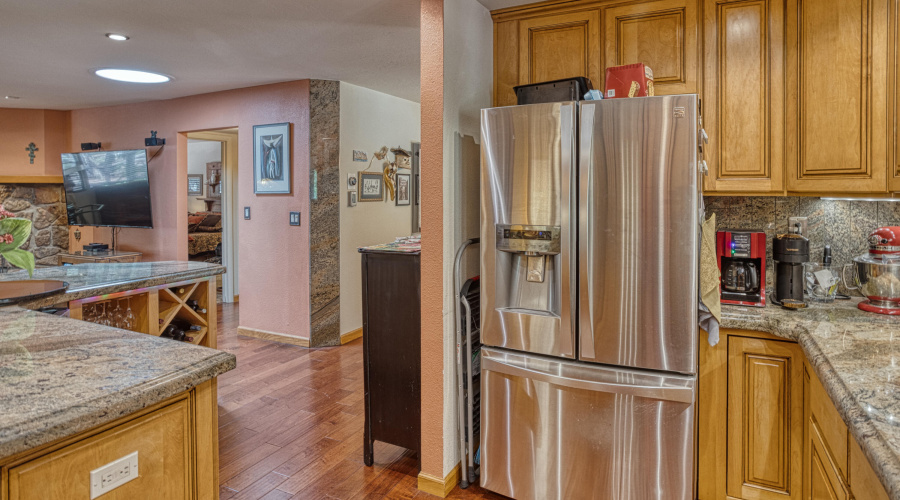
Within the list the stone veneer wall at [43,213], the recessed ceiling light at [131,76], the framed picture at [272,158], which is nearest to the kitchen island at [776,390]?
the framed picture at [272,158]

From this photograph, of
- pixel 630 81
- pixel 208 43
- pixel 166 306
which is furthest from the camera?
pixel 208 43

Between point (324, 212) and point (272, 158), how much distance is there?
68 cm

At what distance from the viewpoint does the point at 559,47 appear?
255cm

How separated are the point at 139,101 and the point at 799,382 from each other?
19.9 ft

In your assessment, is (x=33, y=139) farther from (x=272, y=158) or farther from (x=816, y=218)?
(x=816, y=218)

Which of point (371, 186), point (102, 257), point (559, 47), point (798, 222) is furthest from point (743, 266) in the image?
point (102, 257)

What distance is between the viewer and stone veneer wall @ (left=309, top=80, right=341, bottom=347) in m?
4.45

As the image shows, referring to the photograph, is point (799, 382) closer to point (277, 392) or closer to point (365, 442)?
point (365, 442)

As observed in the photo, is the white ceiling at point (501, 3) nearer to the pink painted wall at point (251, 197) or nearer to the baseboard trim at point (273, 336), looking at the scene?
the pink painted wall at point (251, 197)

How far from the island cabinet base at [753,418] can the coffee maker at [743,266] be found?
0.26 m

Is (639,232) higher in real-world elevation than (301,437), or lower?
higher

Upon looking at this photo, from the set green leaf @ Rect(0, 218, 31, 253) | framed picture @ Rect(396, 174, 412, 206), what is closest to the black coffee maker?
green leaf @ Rect(0, 218, 31, 253)

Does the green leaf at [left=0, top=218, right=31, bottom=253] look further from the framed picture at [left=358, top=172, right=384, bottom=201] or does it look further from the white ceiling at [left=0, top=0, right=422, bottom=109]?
the framed picture at [left=358, top=172, right=384, bottom=201]

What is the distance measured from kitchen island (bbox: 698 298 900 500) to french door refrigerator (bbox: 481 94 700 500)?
23 cm
